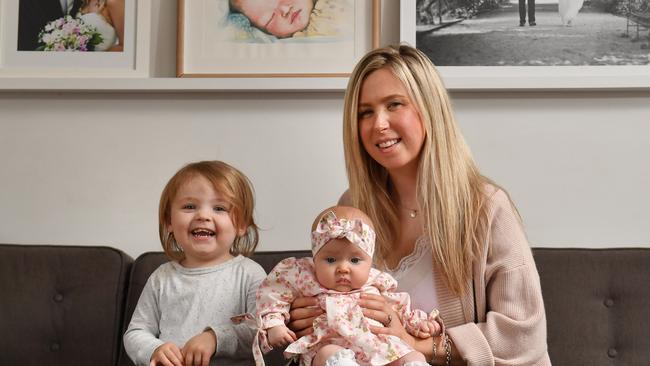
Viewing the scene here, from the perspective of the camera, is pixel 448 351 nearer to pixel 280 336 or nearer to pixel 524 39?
pixel 280 336

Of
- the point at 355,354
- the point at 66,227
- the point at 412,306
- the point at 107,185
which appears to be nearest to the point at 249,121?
the point at 107,185

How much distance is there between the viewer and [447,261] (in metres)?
2.06

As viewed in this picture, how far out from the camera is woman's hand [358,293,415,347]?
1.87m

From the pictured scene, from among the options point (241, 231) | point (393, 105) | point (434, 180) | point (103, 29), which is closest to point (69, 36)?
point (103, 29)

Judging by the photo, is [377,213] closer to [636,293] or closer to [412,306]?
[412,306]

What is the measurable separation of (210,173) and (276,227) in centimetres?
62

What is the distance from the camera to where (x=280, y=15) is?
2812 millimetres

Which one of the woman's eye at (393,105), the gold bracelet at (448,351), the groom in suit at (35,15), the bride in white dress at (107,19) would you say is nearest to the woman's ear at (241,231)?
the woman's eye at (393,105)

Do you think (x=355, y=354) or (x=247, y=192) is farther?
(x=247, y=192)

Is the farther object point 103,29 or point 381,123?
point 103,29

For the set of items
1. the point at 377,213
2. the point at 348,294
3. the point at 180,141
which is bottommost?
the point at 348,294

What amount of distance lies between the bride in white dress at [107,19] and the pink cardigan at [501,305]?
4.78 ft

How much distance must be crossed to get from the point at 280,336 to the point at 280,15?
4.33ft

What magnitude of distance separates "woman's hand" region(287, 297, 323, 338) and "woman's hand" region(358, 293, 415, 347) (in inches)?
4.3
